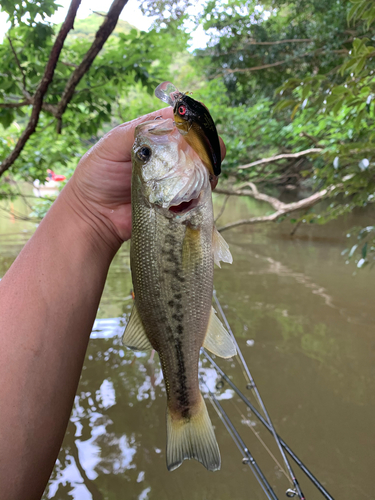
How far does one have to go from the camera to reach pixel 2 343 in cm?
103

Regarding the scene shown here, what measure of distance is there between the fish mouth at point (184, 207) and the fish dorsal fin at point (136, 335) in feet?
1.25

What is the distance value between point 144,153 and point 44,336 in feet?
2.26

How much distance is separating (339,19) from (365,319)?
6.97m

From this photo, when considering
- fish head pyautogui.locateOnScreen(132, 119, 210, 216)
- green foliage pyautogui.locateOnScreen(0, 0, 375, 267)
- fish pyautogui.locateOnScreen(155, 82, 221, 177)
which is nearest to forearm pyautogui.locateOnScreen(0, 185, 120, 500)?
fish head pyautogui.locateOnScreen(132, 119, 210, 216)

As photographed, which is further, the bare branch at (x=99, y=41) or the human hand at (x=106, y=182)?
the bare branch at (x=99, y=41)

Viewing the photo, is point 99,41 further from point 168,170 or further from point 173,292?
point 173,292

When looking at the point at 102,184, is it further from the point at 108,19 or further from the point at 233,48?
the point at 233,48

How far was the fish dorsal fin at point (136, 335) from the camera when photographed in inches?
47.0

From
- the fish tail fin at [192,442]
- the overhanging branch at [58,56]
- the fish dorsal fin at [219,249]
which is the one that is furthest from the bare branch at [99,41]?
the fish tail fin at [192,442]

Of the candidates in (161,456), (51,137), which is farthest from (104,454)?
(51,137)

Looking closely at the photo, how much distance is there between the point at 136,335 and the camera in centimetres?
120

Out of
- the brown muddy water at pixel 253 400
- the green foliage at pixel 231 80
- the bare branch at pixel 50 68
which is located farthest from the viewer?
the green foliage at pixel 231 80

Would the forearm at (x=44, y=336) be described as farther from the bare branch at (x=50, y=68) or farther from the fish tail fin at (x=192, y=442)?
the bare branch at (x=50, y=68)

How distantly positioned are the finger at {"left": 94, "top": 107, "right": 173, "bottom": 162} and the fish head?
0.58 feet
